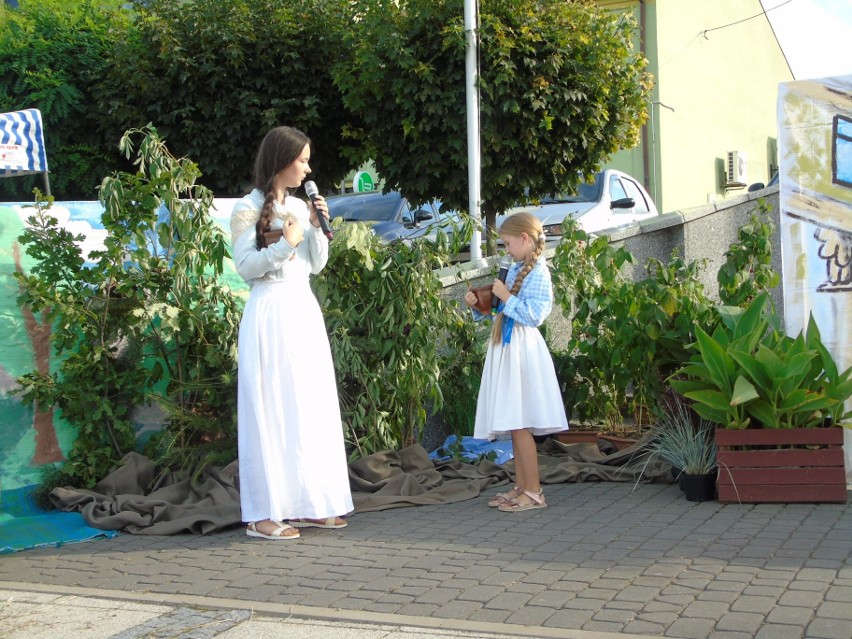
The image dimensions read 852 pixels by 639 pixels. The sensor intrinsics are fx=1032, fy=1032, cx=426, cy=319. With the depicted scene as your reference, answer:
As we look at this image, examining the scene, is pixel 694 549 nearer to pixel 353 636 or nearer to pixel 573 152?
pixel 353 636

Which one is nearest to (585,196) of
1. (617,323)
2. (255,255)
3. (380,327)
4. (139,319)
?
(617,323)

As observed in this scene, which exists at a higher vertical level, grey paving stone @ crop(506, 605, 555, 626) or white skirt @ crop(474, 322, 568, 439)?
white skirt @ crop(474, 322, 568, 439)

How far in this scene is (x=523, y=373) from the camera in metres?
5.77

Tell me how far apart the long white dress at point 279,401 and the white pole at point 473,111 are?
436cm

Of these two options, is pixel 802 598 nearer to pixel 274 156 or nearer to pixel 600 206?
pixel 274 156

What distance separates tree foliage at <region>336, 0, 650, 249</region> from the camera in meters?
10.6

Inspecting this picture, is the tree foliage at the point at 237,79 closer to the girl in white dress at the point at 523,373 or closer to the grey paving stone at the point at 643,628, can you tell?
the girl in white dress at the point at 523,373

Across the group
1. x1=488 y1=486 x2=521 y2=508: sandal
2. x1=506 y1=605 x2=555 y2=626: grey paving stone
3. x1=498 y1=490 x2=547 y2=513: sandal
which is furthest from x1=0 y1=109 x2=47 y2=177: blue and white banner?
x1=506 y1=605 x2=555 y2=626: grey paving stone

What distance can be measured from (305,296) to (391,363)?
1208mm

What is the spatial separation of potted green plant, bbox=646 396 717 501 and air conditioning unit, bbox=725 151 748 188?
76.0 ft

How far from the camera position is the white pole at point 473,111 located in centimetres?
967

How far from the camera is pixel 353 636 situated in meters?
3.73

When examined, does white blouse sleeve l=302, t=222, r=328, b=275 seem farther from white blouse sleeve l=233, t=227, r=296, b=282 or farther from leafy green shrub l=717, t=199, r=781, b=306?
leafy green shrub l=717, t=199, r=781, b=306

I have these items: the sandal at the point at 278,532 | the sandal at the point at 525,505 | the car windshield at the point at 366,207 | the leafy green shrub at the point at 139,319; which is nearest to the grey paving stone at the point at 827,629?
the sandal at the point at 525,505
